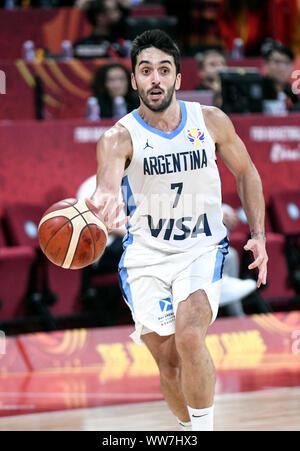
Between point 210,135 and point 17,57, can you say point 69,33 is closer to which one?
point 17,57

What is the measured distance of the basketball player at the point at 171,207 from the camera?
17.0 feet

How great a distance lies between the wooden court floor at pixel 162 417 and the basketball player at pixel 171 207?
0.96 meters

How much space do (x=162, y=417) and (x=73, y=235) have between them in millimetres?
2224

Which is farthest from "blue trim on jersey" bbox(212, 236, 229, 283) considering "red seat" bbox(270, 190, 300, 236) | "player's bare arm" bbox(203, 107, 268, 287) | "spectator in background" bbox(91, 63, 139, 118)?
"red seat" bbox(270, 190, 300, 236)

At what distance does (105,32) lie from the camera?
1098cm

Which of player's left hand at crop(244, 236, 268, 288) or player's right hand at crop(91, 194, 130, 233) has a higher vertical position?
player's right hand at crop(91, 194, 130, 233)

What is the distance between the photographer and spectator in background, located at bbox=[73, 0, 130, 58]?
10781 mm

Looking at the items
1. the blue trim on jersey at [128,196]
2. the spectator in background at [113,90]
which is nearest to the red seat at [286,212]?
the spectator in background at [113,90]

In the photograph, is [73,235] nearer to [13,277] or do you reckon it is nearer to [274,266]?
[13,277]

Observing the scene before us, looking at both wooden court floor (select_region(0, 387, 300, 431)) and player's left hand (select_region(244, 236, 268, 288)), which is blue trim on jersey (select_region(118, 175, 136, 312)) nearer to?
player's left hand (select_region(244, 236, 268, 288))

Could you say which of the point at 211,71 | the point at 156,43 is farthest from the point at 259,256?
the point at 211,71

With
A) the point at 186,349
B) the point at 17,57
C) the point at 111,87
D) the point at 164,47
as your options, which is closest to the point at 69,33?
the point at 17,57

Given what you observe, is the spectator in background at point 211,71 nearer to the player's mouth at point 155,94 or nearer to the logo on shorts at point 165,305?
the player's mouth at point 155,94

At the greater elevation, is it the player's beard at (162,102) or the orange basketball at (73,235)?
the player's beard at (162,102)
